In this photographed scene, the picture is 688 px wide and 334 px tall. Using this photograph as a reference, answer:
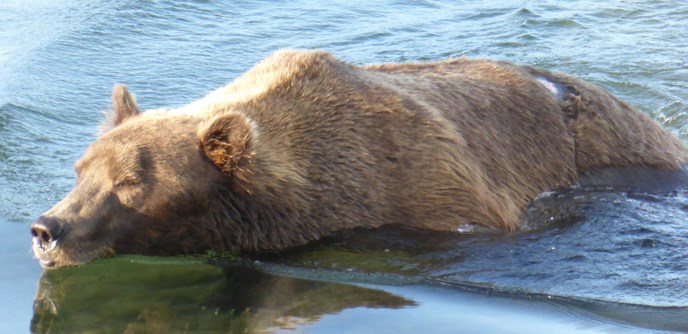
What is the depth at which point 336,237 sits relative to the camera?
721 cm

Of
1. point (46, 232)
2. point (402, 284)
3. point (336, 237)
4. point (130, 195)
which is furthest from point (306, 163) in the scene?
point (46, 232)

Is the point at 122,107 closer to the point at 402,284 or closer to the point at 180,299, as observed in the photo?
the point at 180,299

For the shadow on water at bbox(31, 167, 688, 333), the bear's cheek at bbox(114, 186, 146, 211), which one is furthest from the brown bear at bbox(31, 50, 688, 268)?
the shadow on water at bbox(31, 167, 688, 333)

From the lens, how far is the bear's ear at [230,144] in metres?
6.75

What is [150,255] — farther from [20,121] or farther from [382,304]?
[20,121]

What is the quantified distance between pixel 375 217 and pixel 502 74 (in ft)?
6.83

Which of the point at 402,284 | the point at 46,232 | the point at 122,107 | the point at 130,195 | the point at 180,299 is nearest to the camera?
the point at 46,232

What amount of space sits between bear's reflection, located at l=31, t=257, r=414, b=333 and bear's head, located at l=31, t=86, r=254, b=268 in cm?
17

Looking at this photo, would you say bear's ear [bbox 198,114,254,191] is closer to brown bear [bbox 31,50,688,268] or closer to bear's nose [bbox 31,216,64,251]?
brown bear [bbox 31,50,688,268]

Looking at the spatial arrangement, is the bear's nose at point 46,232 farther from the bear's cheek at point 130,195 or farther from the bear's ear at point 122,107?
the bear's ear at point 122,107

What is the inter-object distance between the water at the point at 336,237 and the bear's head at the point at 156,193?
0.70 feet

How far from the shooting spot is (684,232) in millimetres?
8008

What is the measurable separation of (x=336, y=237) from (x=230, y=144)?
99 cm

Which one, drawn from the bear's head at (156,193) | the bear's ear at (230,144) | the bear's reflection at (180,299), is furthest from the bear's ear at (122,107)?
the bear's reflection at (180,299)
